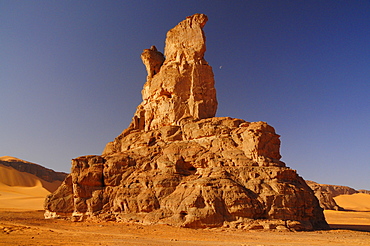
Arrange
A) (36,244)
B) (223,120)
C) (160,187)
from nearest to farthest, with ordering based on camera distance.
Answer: (36,244) → (160,187) → (223,120)

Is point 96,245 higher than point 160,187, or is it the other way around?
point 160,187

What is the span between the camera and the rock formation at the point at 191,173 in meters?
30.0

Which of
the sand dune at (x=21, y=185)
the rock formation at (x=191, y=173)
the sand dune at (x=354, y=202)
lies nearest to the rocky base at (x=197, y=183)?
the rock formation at (x=191, y=173)

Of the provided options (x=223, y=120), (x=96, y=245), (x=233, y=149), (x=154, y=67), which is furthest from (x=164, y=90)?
(x=96, y=245)

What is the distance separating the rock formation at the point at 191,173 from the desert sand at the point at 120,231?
2038 millimetres

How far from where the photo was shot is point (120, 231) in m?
26.6

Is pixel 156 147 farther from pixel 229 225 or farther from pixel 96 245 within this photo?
pixel 96 245

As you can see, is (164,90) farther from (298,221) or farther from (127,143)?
(298,221)

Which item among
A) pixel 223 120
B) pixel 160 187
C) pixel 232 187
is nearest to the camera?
pixel 232 187

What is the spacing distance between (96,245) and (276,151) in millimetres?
24885

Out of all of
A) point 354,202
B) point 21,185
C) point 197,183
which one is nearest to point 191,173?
point 197,183

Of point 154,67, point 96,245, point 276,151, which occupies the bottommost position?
point 96,245

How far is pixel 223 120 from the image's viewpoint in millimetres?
40156

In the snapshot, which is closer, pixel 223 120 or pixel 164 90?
pixel 223 120
